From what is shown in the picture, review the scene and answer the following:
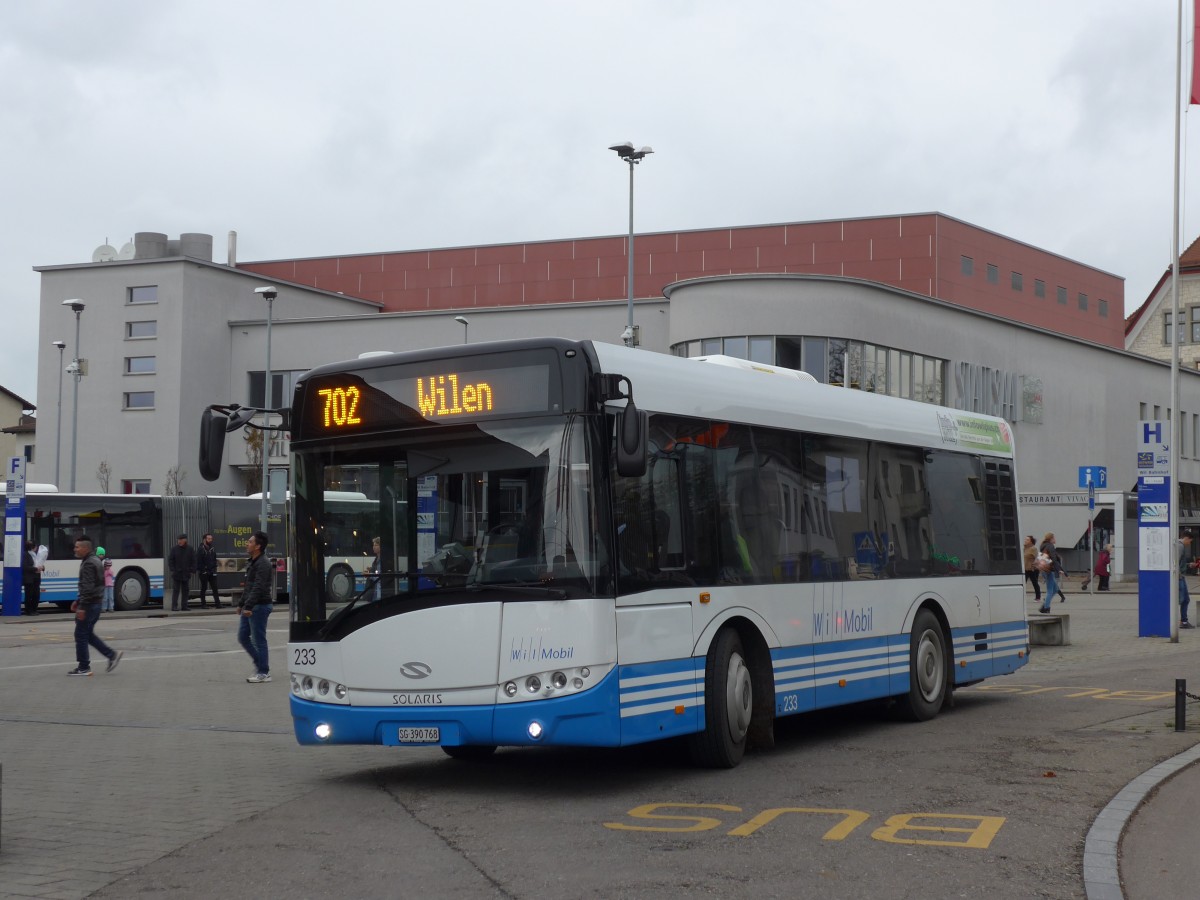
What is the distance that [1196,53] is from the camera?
2441 centimetres

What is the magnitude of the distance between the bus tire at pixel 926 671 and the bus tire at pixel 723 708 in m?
3.19

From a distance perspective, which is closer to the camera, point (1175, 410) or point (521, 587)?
point (521, 587)

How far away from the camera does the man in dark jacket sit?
123 feet

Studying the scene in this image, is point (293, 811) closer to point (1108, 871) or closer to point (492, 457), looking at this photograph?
point (492, 457)

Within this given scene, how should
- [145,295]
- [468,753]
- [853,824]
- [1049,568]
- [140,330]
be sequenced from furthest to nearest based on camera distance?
[140,330], [145,295], [1049,568], [468,753], [853,824]

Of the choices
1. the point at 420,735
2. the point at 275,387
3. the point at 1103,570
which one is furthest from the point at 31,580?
the point at 1103,570

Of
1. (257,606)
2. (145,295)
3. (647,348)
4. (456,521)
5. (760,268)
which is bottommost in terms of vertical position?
(257,606)

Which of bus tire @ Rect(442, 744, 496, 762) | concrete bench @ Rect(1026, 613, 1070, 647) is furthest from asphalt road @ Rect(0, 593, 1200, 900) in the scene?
concrete bench @ Rect(1026, 613, 1070, 647)

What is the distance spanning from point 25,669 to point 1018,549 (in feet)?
43.2

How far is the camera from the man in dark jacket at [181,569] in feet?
123

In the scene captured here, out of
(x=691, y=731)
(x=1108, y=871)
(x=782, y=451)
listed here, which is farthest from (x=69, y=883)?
(x=782, y=451)

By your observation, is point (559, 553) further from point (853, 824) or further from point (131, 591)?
point (131, 591)

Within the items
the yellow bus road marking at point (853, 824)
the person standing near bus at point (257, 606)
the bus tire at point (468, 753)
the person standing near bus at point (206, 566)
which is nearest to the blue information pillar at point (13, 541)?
the person standing near bus at point (206, 566)

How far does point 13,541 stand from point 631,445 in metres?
28.1
